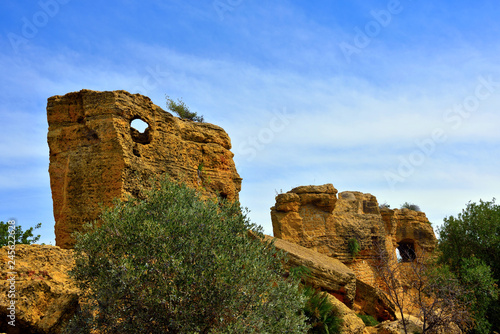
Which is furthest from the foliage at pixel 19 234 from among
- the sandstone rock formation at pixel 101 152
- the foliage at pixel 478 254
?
the foliage at pixel 478 254

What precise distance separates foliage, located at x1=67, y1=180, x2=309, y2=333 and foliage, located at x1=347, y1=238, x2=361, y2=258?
12.5 meters

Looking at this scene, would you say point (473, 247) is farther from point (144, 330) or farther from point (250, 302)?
point (144, 330)

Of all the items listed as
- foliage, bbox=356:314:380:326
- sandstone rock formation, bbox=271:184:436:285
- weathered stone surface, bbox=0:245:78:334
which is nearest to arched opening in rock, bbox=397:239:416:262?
sandstone rock formation, bbox=271:184:436:285

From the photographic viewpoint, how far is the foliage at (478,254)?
15624mm

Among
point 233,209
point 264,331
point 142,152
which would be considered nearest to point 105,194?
point 142,152

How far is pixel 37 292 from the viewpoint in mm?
8359

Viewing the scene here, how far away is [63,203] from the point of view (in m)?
11.5

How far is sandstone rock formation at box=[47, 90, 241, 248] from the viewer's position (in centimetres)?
1110

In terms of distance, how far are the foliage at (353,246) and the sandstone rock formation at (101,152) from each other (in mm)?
10141

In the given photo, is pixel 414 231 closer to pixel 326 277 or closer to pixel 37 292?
pixel 326 277

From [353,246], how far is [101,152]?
1372 centimetres

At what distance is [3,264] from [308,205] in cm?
1448

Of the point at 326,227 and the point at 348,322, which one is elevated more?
the point at 326,227

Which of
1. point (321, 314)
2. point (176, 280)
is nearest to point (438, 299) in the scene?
point (321, 314)
